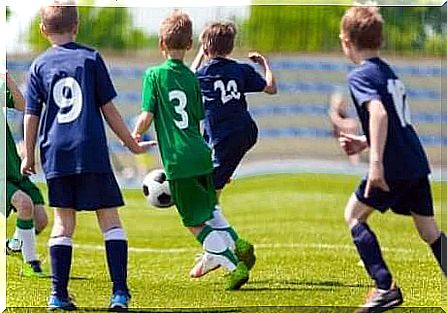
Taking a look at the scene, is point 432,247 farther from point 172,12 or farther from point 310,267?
point 172,12

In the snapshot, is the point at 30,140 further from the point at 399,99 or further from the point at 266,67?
the point at 399,99

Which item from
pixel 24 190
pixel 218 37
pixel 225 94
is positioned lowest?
pixel 24 190

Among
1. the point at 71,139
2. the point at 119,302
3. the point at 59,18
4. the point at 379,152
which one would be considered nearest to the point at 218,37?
the point at 59,18

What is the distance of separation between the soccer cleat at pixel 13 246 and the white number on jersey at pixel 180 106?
1.19m

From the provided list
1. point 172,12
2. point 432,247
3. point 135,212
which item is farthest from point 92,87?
point 432,247

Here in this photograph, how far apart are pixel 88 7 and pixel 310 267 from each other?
1799 millimetres

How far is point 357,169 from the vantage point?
5.93 metres

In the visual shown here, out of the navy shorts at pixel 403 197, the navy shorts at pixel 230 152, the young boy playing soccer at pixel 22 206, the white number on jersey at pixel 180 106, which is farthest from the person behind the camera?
the young boy playing soccer at pixel 22 206

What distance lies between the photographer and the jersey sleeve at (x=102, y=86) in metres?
5.62

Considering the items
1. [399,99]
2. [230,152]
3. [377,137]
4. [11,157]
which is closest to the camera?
[377,137]

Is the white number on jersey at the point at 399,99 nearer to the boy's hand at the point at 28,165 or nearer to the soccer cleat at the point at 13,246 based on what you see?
the boy's hand at the point at 28,165

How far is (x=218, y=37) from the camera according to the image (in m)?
5.95

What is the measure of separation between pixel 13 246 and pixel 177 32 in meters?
1.52

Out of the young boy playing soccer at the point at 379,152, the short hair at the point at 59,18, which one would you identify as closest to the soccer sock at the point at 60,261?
the short hair at the point at 59,18
